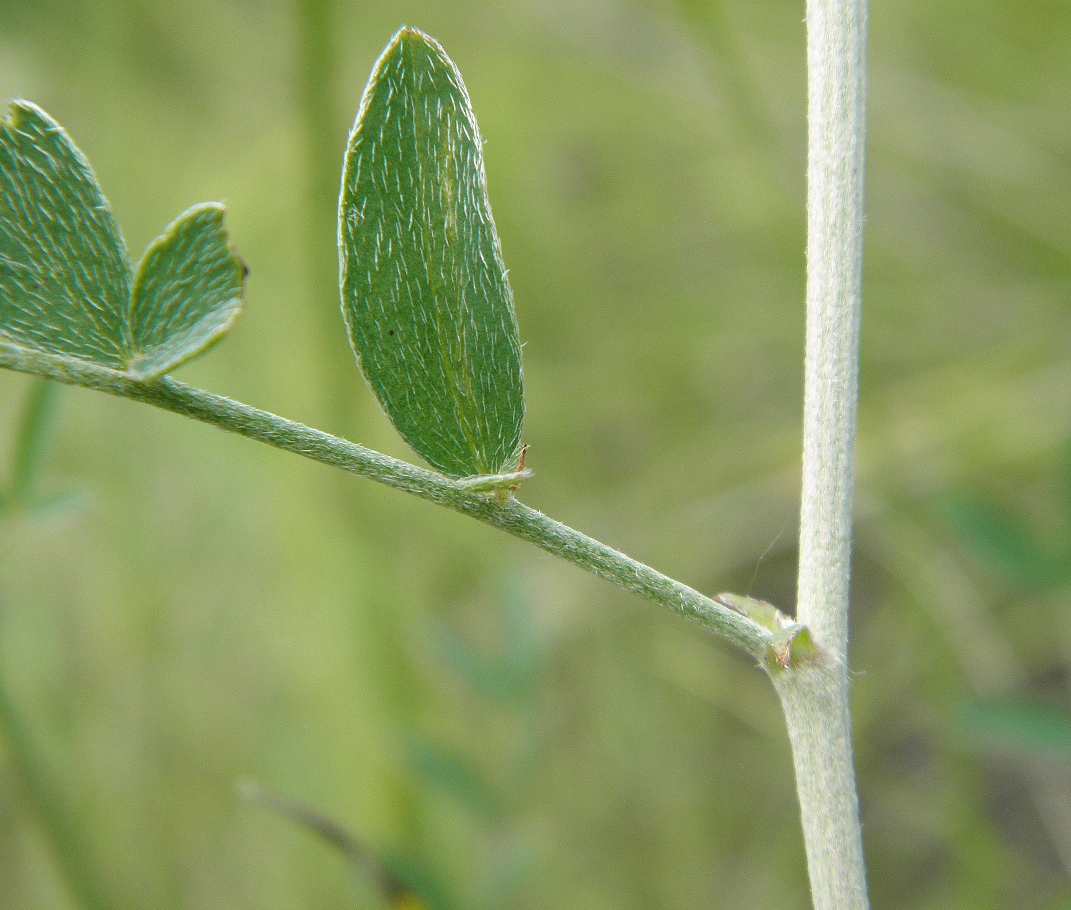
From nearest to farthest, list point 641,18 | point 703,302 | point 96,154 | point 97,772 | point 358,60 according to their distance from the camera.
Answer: point 97,772
point 96,154
point 358,60
point 703,302
point 641,18

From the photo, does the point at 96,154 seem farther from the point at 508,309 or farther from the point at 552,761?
the point at 508,309

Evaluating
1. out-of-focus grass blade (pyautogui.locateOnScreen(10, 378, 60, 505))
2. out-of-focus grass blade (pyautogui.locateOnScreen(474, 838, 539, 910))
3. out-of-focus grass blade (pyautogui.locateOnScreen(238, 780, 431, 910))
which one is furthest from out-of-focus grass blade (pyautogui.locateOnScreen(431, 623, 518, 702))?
out-of-focus grass blade (pyautogui.locateOnScreen(10, 378, 60, 505))

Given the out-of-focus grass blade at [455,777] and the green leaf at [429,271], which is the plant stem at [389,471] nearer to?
the green leaf at [429,271]

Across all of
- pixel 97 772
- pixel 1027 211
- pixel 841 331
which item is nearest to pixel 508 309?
pixel 841 331

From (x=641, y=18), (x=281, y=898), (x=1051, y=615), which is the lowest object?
(x=281, y=898)

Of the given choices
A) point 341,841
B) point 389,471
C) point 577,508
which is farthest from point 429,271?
point 577,508

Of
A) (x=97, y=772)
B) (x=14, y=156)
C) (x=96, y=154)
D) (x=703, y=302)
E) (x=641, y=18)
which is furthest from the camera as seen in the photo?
(x=641, y=18)

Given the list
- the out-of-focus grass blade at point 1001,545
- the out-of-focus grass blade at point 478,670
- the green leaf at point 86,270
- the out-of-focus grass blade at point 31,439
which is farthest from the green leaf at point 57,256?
the out-of-focus grass blade at point 1001,545
